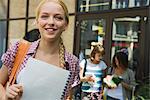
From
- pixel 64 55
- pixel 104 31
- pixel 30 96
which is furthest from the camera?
pixel 104 31

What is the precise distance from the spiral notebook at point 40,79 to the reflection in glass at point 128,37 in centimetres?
511

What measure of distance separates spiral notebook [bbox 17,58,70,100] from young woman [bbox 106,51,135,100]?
13.6 ft

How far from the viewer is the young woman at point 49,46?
2250 mm

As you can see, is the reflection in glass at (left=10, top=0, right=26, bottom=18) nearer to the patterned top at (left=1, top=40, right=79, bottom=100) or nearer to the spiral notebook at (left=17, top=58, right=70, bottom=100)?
the patterned top at (left=1, top=40, right=79, bottom=100)

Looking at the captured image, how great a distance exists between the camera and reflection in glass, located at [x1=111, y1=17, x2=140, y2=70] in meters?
7.31

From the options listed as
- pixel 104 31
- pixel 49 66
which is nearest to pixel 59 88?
pixel 49 66

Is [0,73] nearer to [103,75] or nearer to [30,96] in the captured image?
[30,96]

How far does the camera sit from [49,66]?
225 centimetres

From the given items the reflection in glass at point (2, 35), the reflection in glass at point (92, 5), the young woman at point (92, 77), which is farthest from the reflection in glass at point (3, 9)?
the young woman at point (92, 77)

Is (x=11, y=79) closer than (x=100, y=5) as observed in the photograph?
Yes

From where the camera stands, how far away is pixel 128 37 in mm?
7613

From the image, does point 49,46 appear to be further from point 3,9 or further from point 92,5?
point 3,9

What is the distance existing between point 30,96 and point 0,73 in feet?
0.76

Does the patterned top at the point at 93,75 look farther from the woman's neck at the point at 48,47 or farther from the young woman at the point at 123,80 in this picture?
the woman's neck at the point at 48,47
